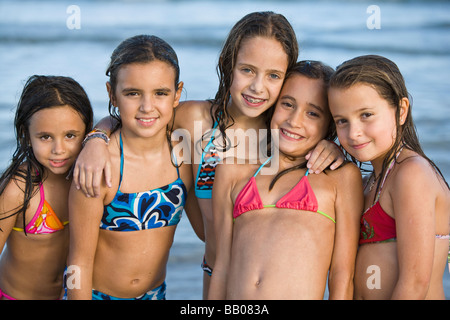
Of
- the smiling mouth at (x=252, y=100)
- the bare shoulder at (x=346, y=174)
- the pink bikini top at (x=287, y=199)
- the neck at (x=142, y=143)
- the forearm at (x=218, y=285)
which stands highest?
the smiling mouth at (x=252, y=100)

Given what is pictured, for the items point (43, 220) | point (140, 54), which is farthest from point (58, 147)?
point (140, 54)

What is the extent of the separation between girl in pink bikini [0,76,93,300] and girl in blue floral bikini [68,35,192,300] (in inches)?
8.0

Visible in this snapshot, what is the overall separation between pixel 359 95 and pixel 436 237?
0.74 m

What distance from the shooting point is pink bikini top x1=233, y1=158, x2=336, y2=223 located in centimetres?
273

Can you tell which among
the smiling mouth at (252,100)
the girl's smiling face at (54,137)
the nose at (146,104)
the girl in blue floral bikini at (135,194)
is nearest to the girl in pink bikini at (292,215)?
the smiling mouth at (252,100)

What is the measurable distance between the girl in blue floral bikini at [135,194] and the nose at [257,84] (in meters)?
0.39

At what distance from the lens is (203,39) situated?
1047cm

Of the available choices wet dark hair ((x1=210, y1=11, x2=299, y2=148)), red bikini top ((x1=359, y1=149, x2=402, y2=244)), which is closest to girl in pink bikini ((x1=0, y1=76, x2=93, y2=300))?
wet dark hair ((x1=210, y1=11, x2=299, y2=148))

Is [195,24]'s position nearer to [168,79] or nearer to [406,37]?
[406,37]

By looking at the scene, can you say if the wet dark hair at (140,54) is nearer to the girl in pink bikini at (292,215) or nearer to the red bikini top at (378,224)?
the girl in pink bikini at (292,215)

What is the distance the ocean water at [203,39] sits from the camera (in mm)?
7575

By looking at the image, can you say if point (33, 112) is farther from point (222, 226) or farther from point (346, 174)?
point (346, 174)

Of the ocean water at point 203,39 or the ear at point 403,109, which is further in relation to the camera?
the ocean water at point 203,39

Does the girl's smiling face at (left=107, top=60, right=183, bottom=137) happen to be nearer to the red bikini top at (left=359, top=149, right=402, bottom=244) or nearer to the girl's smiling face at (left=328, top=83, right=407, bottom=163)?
the girl's smiling face at (left=328, top=83, right=407, bottom=163)
